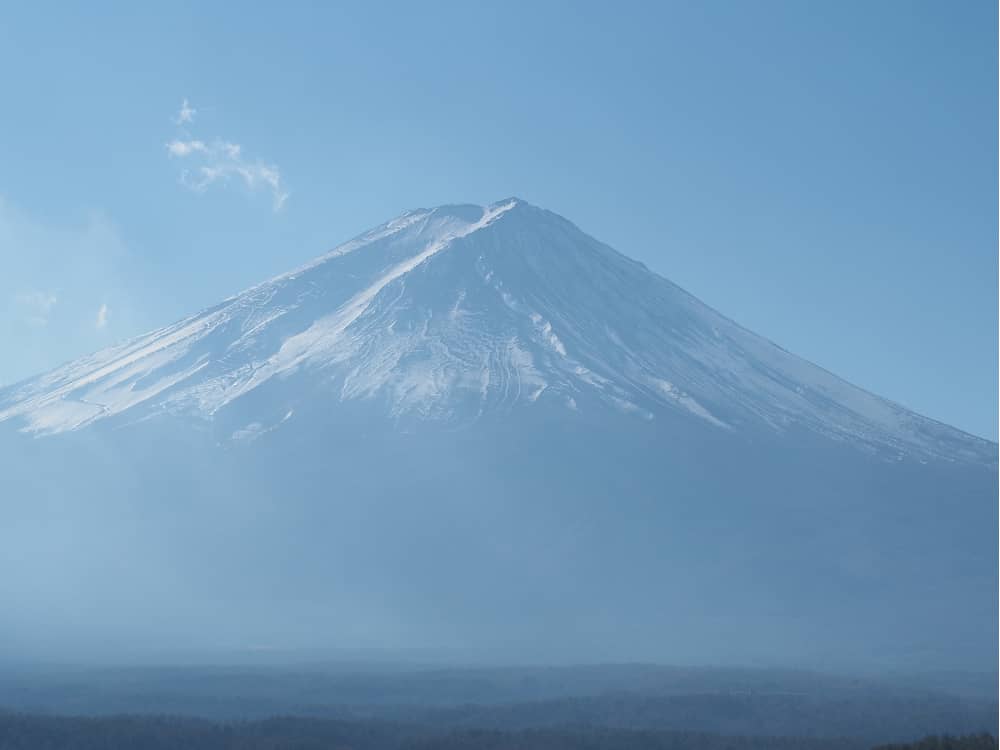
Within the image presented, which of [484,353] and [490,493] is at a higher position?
[484,353]

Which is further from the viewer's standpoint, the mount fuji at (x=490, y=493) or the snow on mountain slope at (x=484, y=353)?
the snow on mountain slope at (x=484, y=353)

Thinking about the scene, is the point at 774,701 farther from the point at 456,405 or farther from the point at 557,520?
the point at 456,405

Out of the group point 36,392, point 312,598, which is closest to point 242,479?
point 312,598

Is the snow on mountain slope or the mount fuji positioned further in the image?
the snow on mountain slope

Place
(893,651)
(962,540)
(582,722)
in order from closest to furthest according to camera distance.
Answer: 1. (582,722)
2. (893,651)
3. (962,540)
